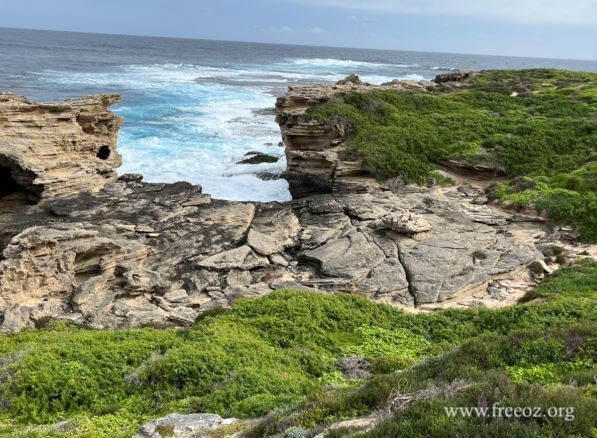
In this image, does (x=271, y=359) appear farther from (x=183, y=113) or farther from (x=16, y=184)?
(x=183, y=113)

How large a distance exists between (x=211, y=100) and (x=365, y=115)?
41730mm

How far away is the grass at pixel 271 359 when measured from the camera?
8922 millimetres

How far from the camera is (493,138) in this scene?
3034 centimetres

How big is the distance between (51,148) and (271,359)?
17368 millimetres

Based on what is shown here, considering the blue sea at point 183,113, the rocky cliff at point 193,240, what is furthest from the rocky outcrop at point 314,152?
the blue sea at point 183,113

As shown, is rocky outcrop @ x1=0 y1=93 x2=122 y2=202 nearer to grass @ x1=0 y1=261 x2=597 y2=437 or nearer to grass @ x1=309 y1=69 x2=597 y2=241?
grass @ x1=0 y1=261 x2=597 y2=437

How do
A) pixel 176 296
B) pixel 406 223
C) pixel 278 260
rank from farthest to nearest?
pixel 406 223
pixel 278 260
pixel 176 296

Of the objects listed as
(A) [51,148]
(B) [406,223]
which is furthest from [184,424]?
(A) [51,148]

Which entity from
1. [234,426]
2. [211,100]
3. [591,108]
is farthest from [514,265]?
[211,100]

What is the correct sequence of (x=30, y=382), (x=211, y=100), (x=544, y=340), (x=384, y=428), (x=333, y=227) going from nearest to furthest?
1. (x=384, y=428)
2. (x=544, y=340)
3. (x=30, y=382)
4. (x=333, y=227)
5. (x=211, y=100)

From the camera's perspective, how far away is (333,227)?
74.2ft

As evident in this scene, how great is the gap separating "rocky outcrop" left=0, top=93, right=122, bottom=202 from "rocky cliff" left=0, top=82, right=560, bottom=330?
0.06 meters

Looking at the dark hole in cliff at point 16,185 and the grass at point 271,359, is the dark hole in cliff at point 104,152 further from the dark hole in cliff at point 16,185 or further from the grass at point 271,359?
the grass at point 271,359

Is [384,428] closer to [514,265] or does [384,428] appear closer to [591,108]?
[514,265]
